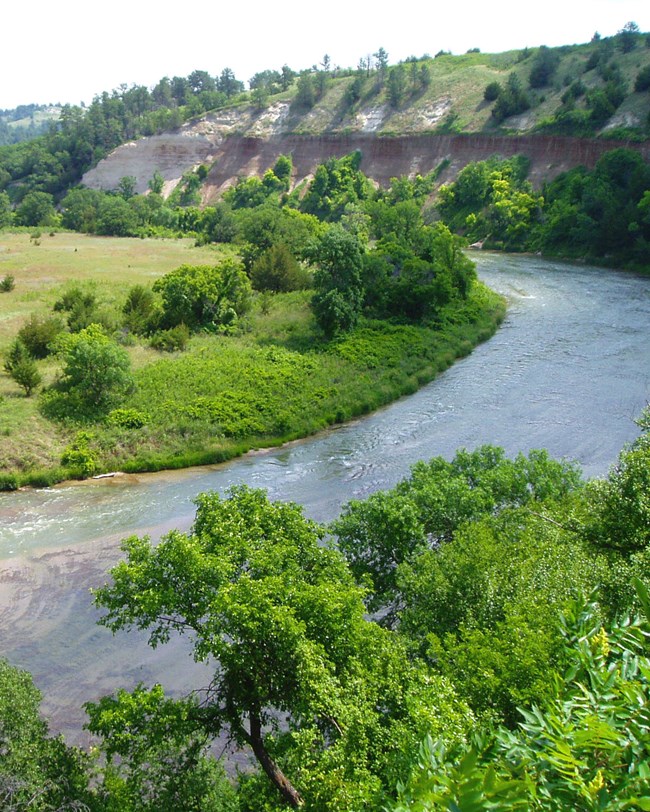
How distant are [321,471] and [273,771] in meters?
18.6

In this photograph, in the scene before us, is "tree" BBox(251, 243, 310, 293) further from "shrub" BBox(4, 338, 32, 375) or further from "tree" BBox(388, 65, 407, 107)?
"tree" BBox(388, 65, 407, 107)

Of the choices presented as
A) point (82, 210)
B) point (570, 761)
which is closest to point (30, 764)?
point (570, 761)

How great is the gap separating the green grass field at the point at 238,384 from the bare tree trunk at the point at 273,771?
Result: 764 inches

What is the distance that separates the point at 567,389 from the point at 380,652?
92.5 ft

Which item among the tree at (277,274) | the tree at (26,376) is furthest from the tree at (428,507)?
the tree at (277,274)

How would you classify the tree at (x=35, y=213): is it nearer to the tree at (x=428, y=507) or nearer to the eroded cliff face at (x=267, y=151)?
the eroded cliff face at (x=267, y=151)

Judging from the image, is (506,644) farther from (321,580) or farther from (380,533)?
(380,533)

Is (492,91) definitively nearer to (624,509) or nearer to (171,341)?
(171,341)

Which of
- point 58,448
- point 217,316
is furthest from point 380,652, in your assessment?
point 217,316

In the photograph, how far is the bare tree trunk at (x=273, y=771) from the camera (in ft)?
38.6

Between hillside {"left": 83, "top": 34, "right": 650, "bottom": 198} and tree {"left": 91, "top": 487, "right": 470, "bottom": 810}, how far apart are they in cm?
7250

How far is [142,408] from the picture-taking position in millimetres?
33750

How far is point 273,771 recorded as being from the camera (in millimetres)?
12047

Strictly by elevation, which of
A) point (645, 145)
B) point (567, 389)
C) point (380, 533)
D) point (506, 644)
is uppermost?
point (645, 145)
